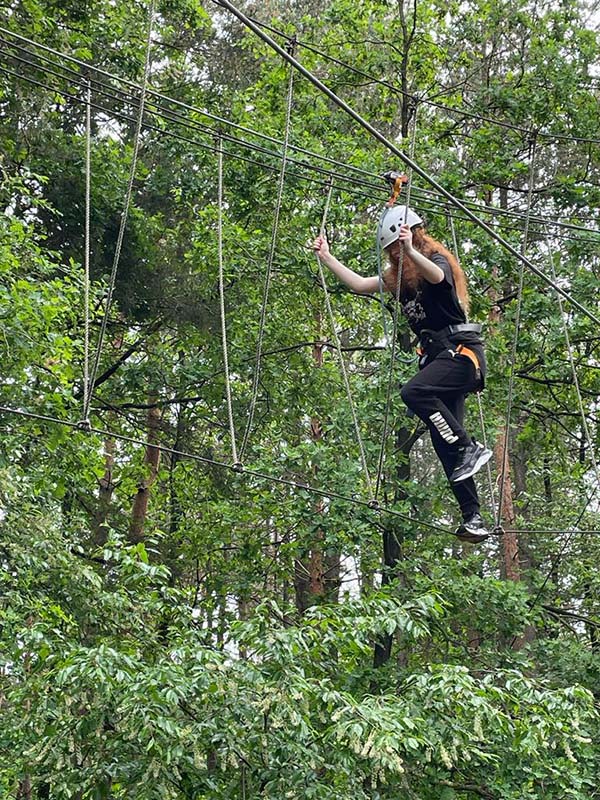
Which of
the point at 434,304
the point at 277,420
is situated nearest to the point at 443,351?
the point at 434,304

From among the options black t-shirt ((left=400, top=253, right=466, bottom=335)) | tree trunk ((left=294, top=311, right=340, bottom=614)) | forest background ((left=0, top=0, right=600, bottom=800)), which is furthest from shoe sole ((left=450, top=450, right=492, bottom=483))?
tree trunk ((left=294, top=311, right=340, bottom=614))

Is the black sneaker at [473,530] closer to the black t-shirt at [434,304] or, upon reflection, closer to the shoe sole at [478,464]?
the shoe sole at [478,464]

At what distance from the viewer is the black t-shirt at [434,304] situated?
402cm

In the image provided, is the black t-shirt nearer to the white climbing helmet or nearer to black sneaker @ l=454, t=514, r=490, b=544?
the white climbing helmet

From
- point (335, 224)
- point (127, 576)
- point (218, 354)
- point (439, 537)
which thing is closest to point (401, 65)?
point (335, 224)

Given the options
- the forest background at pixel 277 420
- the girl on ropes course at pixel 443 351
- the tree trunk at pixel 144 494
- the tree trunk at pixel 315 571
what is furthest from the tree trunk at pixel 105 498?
the girl on ropes course at pixel 443 351

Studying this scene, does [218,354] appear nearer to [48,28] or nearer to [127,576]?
[48,28]

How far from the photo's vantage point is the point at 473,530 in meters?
4.10

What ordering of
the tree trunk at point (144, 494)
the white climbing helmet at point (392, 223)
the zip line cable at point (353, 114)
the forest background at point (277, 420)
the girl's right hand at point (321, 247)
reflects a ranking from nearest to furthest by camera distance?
1. the zip line cable at point (353, 114)
2. the white climbing helmet at point (392, 223)
3. the girl's right hand at point (321, 247)
4. the forest background at point (277, 420)
5. the tree trunk at point (144, 494)

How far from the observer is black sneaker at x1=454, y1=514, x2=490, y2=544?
161 inches

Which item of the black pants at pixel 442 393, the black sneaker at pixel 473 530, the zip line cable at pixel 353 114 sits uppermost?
the zip line cable at pixel 353 114

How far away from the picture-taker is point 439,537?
880 cm

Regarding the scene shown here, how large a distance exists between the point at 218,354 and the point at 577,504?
12.9ft

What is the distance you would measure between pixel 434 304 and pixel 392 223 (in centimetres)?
37
